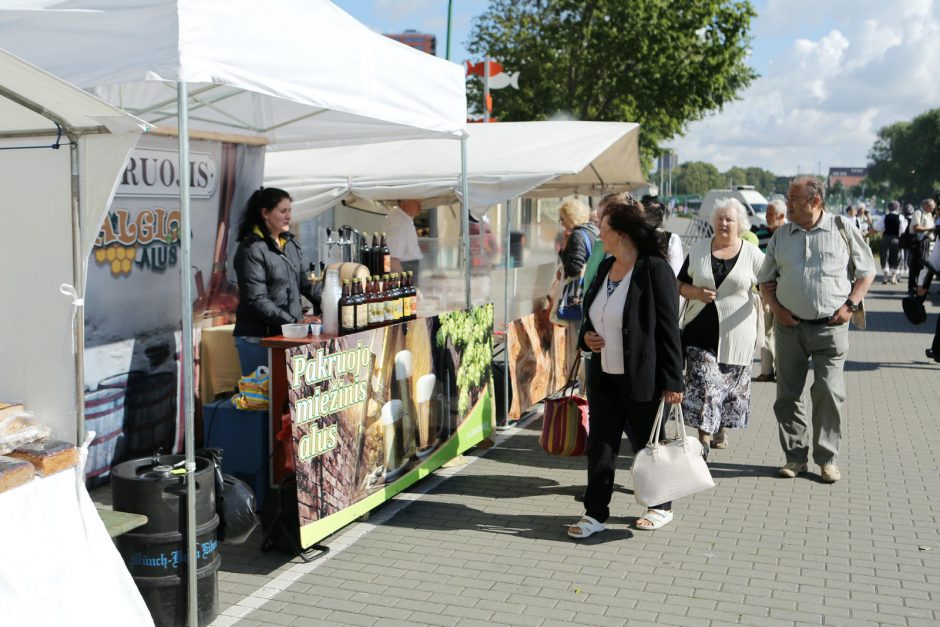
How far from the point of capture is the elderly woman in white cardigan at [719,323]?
648cm

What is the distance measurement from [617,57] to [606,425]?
2531 centimetres

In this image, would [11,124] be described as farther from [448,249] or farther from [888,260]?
[888,260]

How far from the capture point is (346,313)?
17.4ft

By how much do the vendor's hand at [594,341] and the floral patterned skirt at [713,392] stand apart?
1.49 m

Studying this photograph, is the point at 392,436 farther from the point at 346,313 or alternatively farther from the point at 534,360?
the point at 534,360

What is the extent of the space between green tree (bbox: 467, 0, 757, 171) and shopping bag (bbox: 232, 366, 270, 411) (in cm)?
2351

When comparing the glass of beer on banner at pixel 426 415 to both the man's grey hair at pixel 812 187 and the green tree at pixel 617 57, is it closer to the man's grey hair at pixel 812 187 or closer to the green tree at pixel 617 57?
the man's grey hair at pixel 812 187

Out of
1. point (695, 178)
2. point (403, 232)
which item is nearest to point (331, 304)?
point (403, 232)

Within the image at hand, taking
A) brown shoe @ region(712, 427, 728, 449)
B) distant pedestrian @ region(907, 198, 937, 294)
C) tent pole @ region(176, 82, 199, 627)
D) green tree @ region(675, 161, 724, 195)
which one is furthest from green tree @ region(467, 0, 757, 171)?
green tree @ region(675, 161, 724, 195)

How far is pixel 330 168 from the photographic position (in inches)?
384

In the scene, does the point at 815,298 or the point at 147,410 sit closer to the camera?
the point at 815,298

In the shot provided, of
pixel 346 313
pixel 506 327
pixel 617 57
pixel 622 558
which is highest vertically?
pixel 617 57

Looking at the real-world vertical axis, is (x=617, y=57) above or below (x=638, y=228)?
above

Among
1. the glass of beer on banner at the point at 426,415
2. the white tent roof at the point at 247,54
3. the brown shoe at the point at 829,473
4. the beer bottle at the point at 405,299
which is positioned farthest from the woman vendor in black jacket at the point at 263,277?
the brown shoe at the point at 829,473
